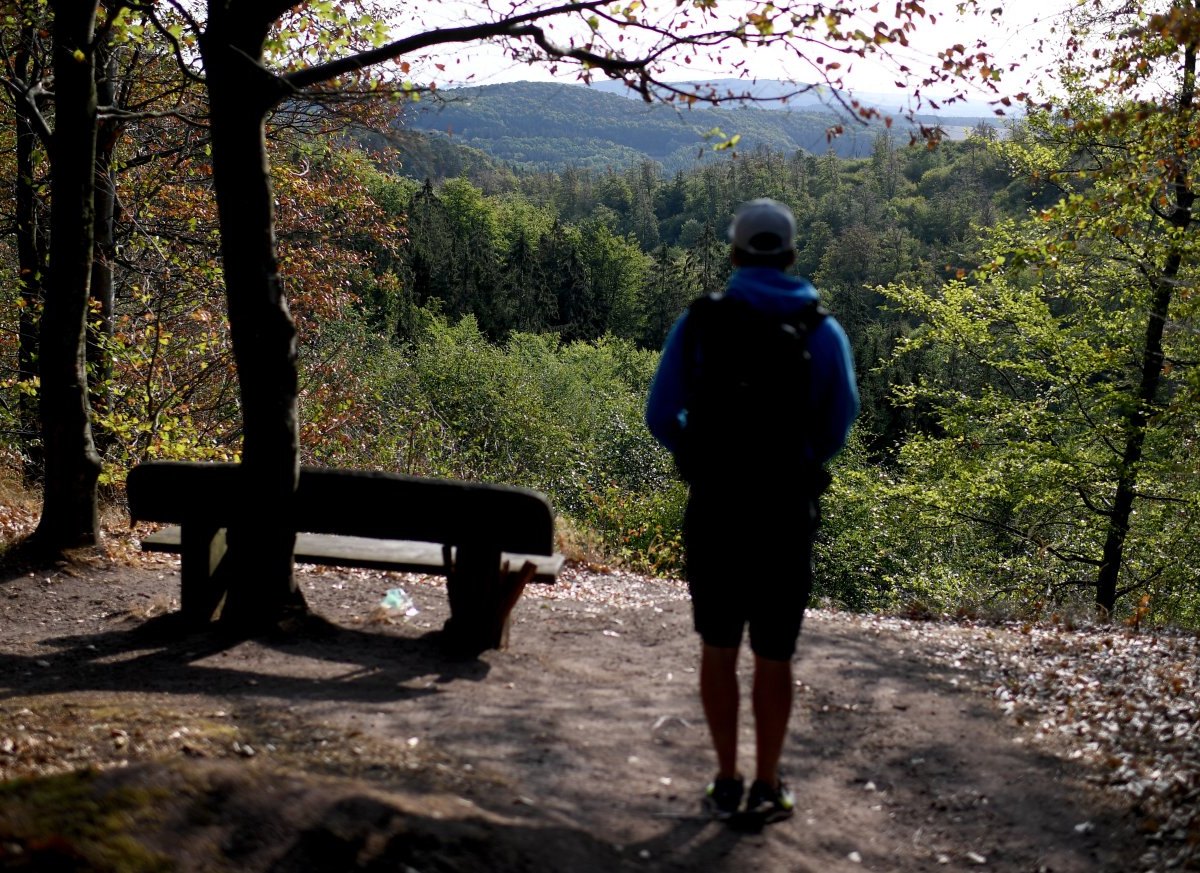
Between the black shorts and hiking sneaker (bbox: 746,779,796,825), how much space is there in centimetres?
54

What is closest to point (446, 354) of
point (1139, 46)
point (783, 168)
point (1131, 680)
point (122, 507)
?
point (122, 507)

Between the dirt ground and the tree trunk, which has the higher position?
the tree trunk

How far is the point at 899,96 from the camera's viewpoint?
632cm

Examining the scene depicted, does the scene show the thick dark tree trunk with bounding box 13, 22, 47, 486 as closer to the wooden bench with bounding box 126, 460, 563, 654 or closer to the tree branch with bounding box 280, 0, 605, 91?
the wooden bench with bounding box 126, 460, 563, 654

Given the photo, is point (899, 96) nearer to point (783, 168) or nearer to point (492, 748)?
point (492, 748)

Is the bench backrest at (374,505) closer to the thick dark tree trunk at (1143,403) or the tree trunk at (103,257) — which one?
the tree trunk at (103,257)

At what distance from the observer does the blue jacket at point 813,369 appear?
3.43 m

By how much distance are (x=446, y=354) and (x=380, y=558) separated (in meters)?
32.5

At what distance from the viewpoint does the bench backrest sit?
18.0 feet

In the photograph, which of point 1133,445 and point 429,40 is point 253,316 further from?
point 1133,445

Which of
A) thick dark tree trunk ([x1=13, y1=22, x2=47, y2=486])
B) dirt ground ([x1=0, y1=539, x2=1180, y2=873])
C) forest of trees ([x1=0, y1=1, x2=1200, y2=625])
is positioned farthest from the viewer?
thick dark tree trunk ([x1=13, y1=22, x2=47, y2=486])

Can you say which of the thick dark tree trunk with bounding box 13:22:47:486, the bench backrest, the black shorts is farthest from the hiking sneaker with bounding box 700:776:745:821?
the thick dark tree trunk with bounding box 13:22:47:486

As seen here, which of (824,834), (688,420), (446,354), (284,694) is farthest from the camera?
→ (446,354)

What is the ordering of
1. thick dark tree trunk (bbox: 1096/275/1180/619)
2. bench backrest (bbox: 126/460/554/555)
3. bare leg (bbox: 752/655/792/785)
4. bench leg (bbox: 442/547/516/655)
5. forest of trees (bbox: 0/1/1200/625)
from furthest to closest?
1. thick dark tree trunk (bbox: 1096/275/1180/619)
2. forest of trees (bbox: 0/1/1200/625)
3. bench leg (bbox: 442/547/516/655)
4. bench backrest (bbox: 126/460/554/555)
5. bare leg (bbox: 752/655/792/785)
